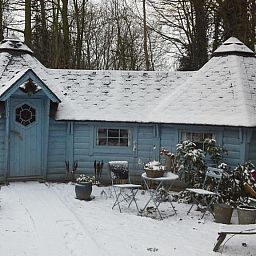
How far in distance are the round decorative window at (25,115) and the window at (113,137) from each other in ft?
6.23

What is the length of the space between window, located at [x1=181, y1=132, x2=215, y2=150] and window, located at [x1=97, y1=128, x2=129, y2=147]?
1676 millimetres

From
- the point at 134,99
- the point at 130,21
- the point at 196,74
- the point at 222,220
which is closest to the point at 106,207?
the point at 222,220

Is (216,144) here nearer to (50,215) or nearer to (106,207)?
(106,207)

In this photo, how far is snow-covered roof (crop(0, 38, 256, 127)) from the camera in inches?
431

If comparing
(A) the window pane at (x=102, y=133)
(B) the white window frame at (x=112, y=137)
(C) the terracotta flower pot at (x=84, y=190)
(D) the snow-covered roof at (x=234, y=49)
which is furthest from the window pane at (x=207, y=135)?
(C) the terracotta flower pot at (x=84, y=190)

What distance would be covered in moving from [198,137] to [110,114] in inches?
99.7

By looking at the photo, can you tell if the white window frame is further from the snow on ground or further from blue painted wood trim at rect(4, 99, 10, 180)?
blue painted wood trim at rect(4, 99, 10, 180)

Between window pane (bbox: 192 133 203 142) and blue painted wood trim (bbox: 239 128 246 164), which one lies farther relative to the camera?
window pane (bbox: 192 133 203 142)

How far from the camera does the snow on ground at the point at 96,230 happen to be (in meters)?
6.74

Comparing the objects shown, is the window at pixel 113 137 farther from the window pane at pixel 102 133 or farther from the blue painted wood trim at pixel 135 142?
the blue painted wood trim at pixel 135 142

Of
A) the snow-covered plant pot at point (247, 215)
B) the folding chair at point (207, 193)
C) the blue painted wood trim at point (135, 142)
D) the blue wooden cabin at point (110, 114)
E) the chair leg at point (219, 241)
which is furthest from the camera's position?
the blue painted wood trim at point (135, 142)

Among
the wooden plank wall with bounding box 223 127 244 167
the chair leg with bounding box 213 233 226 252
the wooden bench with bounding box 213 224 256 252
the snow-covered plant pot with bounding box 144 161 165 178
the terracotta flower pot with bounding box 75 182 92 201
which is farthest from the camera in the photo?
the wooden plank wall with bounding box 223 127 244 167

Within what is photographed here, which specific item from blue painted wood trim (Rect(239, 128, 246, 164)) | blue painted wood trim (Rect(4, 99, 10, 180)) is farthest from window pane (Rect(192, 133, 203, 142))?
blue painted wood trim (Rect(4, 99, 10, 180))

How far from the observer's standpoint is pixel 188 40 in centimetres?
2192
